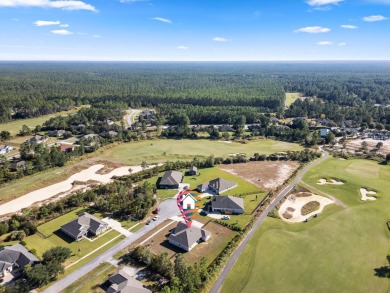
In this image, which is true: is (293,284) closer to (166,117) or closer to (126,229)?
(126,229)

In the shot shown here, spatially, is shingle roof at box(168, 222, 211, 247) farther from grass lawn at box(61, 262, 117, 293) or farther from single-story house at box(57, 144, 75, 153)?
single-story house at box(57, 144, 75, 153)

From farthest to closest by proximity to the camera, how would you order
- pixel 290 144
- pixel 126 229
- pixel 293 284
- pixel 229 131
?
pixel 229 131, pixel 290 144, pixel 126 229, pixel 293 284

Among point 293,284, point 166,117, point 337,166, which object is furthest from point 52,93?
point 293,284

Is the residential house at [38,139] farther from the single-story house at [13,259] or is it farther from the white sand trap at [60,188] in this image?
the single-story house at [13,259]

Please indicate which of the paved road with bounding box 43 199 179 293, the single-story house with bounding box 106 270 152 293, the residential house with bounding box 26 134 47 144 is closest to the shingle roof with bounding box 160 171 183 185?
the paved road with bounding box 43 199 179 293

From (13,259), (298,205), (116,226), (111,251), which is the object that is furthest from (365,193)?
(13,259)

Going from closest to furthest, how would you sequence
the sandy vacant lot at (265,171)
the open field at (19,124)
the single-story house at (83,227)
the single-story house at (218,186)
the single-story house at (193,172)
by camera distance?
the single-story house at (83,227), the single-story house at (218,186), the sandy vacant lot at (265,171), the single-story house at (193,172), the open field at (19,124)

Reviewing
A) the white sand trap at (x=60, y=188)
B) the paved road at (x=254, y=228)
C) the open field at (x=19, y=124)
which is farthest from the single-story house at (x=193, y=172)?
the open field at (x=19, y=124)
